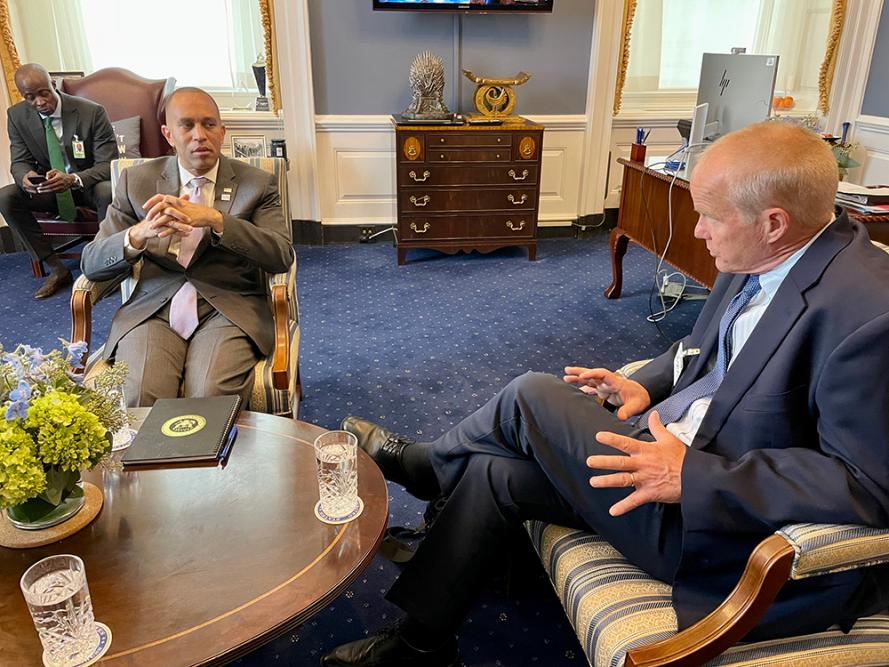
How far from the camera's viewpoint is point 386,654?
1.46 meters

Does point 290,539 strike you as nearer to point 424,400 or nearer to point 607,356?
point 424,400

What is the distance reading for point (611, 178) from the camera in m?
4.95

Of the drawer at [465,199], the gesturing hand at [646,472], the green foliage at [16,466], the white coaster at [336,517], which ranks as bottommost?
the drawer at [465,199]

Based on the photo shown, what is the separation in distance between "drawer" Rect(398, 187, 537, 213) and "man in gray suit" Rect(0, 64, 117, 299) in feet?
5.68

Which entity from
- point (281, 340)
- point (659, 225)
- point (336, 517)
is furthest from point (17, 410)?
point (659, 225)

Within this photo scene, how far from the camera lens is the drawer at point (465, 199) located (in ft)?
13.8

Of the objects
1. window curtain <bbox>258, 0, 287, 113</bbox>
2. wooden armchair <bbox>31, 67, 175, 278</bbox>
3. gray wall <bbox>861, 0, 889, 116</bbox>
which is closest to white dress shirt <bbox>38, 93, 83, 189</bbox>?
wooden armchair <bbox>31, 67, 175, 278</bbox>

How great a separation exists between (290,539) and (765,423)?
34.3 inches

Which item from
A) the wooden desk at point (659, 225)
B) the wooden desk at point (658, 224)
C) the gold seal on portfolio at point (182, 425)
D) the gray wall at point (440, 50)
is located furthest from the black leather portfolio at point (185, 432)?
the gray wall at point (440, 50)

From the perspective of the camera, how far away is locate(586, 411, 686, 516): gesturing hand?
119 centimetres

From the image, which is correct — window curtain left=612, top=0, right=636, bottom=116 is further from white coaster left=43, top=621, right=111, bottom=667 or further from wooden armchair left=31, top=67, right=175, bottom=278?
white coaster left=43, top=621, right=111, bottom=667

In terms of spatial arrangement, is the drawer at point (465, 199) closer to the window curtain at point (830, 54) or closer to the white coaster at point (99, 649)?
the window curtain at point (830, 54)

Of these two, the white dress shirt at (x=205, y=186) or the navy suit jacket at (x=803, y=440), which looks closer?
the navy suit jacket at (x=803, y=440)

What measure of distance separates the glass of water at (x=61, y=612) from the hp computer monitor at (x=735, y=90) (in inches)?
113
